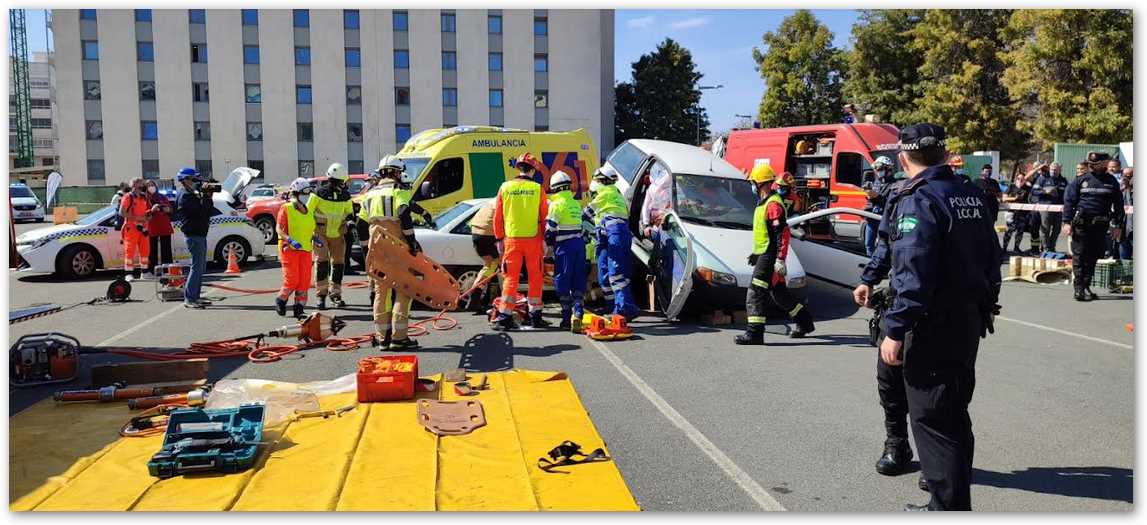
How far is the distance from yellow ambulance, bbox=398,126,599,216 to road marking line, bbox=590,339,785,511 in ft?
28.7

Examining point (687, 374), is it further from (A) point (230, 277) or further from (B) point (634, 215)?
(A) point (230, 277)

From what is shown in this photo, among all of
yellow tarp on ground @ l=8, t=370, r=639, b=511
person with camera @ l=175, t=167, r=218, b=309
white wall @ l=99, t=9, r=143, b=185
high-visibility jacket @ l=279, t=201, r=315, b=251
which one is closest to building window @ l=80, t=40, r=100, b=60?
white wall @ l=99, t=9, r=143, b=185

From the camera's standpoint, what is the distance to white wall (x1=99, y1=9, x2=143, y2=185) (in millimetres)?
46188

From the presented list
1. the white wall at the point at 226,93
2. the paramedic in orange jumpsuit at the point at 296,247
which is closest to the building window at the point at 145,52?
the white wall at the point at 226,93

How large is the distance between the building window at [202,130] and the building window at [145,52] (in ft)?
14.1

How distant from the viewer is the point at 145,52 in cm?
4700

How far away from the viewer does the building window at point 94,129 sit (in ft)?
156

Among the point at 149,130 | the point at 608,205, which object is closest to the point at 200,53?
the point at 149,130

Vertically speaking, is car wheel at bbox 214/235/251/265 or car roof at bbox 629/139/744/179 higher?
car roof at bbox 629/139/744/179

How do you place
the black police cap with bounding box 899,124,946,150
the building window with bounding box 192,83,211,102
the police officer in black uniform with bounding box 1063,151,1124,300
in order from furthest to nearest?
the building window with bounding box 192,83,211,102
the police officer in black uniform with bounding box 1063,151,1124,300
the black police cap with bounding box 899,124,946,150

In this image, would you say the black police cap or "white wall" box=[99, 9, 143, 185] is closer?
the black police cap

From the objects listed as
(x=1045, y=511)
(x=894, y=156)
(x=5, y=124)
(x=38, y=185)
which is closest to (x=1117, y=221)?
(x=894, y=156)

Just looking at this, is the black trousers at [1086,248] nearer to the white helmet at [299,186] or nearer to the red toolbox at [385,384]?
the red toolbox at [385,384]

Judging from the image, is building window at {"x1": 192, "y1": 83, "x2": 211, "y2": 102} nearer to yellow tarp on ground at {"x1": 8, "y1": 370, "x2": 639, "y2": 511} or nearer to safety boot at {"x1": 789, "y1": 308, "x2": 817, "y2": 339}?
yellow tarp on ground at {"x1": 8, "y1": 370, "x2": 639, "y2": 511}
